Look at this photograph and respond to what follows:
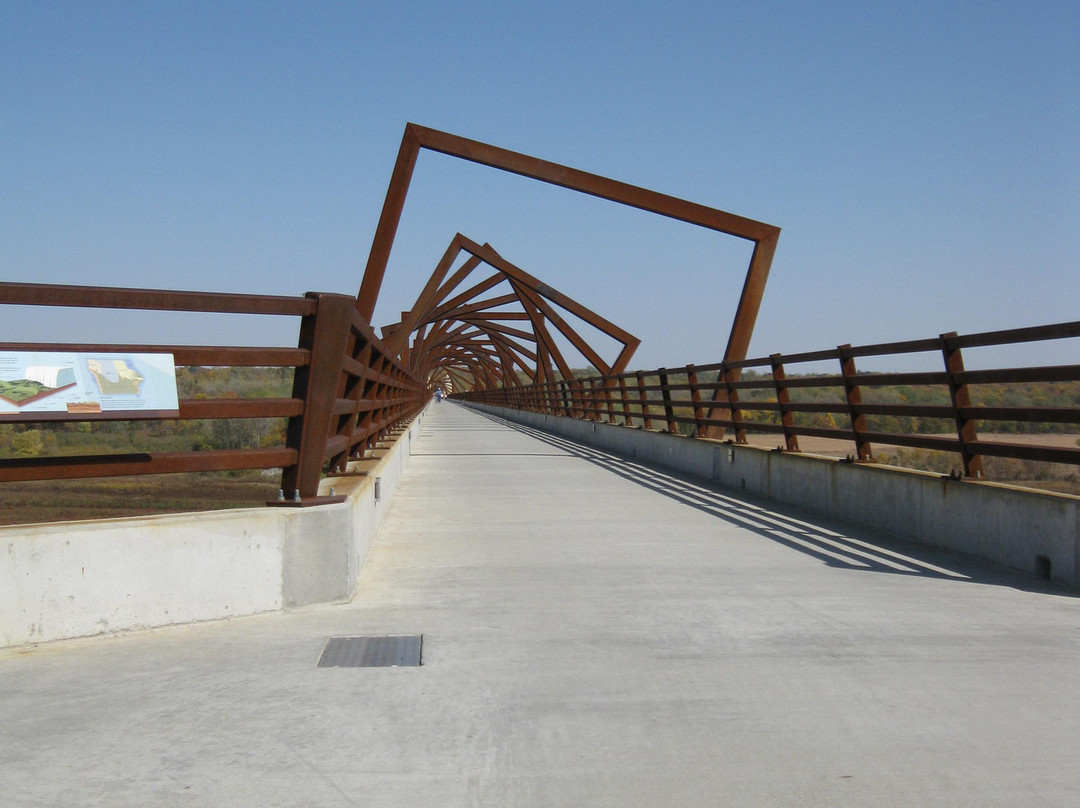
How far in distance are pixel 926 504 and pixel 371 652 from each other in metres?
4.81

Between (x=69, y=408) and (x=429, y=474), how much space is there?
32.0ft

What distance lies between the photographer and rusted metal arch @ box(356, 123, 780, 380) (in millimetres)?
15727

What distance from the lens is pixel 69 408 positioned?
444cm

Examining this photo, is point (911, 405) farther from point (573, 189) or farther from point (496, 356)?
point (496, 356)

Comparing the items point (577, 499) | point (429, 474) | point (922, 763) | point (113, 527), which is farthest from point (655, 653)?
point (429, 474)

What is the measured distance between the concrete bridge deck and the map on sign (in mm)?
1085

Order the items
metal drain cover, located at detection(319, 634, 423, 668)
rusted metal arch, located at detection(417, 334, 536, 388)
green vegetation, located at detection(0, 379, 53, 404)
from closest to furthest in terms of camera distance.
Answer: metal drain cover, located at detection(319, 634, 423, 668)
green vegetation, located at detection(0, 379, 53, 404)
rusted metal arch, located at detection(417, 334, 536, 388)

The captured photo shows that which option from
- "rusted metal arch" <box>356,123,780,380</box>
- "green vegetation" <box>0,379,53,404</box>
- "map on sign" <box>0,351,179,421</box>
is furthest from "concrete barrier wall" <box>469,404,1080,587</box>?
"green vegetation" <box>0,379,53,404</box>

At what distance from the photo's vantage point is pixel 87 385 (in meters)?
4.53

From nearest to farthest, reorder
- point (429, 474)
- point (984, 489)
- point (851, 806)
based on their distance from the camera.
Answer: point (851, 806) → point (984, 489) → point (429, 474)

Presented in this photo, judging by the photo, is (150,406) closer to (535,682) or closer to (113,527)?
(113,527)

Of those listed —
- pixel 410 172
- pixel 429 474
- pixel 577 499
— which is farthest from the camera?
pixel 410 172

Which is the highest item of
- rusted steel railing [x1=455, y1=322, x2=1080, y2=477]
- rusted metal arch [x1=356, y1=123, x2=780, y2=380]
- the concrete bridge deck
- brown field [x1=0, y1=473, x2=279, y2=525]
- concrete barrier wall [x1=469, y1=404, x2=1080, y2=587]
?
rusted metal arch [x1=356, y1=123, x2=780, y2=380]

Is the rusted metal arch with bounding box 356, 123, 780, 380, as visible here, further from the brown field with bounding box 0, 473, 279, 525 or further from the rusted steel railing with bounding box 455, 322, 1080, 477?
the brown field with bounding box 0, 473, 279, 525
